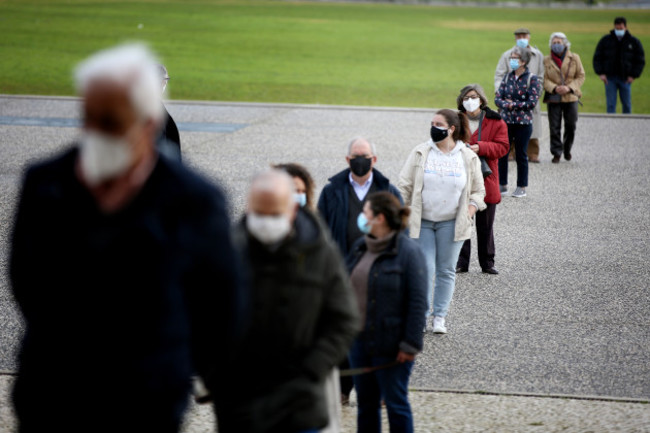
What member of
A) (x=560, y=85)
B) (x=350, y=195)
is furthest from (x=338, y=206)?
(x=560, y=85)

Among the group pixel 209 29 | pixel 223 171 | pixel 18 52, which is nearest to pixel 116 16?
pixel 209 29

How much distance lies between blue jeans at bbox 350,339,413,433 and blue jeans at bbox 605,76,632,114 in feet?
55.1

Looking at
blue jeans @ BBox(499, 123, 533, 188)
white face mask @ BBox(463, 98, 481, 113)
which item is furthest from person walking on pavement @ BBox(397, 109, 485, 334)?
blue jeans @ BBox(499, 123, 533, 188)

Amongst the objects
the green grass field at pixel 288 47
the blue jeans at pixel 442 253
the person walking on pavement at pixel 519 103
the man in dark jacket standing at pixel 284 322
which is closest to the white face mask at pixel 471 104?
the blue jeans at pixel 442 253

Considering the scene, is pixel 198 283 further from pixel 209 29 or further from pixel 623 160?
pixel 209 29

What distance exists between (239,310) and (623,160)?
584 inches

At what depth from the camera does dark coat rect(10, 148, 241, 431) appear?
8.84ft

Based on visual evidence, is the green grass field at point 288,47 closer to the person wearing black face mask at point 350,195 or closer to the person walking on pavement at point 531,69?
the person walking on pavement at point 531,69

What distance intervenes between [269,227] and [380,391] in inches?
83.8

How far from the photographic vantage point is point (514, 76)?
1304 cm

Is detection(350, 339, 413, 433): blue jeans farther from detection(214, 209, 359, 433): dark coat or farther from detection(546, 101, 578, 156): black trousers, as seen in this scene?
detection(546, 101, 578, 156): black trousers

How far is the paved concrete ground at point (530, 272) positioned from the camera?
6234 mm

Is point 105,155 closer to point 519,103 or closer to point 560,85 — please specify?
point 519,103

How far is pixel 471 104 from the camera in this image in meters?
9.30
